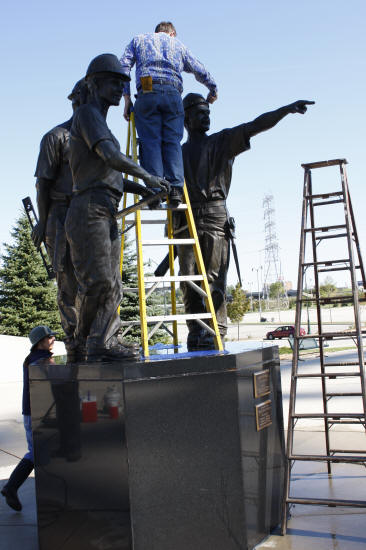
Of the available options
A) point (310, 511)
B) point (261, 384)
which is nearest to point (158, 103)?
point (261, 384)

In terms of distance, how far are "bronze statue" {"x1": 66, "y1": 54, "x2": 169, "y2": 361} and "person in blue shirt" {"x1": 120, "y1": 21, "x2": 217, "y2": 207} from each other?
895 mm

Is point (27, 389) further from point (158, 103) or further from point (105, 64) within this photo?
point (105, 64)

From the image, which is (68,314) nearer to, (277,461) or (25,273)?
(277,461)

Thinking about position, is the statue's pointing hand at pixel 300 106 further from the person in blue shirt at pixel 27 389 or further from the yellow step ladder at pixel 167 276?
the person in blue shirt at pixel 27 389

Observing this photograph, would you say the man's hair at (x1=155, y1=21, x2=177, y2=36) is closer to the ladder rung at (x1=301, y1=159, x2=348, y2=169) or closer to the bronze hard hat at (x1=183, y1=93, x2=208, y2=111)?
the bronze hard hat at (x1=183, y1=93, x2=208, y2=111)

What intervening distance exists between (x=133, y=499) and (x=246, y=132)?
3.41m

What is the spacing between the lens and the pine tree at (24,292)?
28234 mm

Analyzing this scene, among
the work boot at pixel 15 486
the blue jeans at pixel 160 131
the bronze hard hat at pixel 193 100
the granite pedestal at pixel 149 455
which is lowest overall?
the work boot at pixel 15 486

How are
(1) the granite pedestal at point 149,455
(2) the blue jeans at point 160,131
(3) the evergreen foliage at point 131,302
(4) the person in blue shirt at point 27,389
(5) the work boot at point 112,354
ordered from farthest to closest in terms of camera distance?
(3) the evergreen foliage at point 131,302 → (4) the person in blue shirt at point 27,389 → (2) the blue jeans at point 160,131 → (5) the work boot at point 112,354 → (1) the granite pedestal at point 149,455

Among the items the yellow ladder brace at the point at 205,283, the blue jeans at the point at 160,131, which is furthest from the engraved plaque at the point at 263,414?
the blue jeans at the point at 160,131

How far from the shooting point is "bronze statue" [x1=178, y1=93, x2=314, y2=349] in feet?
18.8

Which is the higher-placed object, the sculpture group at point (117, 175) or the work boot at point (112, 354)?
the sculpture group at point (117, 175)

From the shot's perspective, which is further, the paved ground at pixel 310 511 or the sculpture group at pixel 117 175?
the paved ground at pixel 310 511

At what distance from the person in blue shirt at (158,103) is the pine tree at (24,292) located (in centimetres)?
2345
